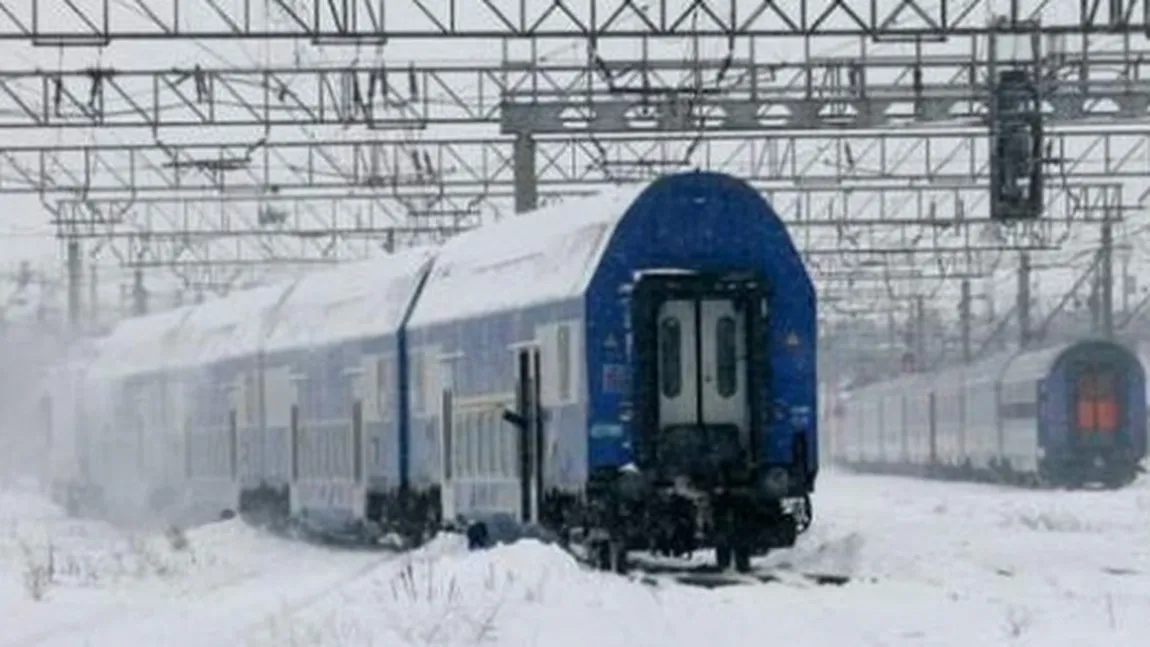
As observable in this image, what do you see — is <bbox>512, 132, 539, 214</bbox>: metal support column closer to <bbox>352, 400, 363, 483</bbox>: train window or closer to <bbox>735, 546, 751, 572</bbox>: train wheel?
<bbox>352, 400, 363, 483</bbox>: train window

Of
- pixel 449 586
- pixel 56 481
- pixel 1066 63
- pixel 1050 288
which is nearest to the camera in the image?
pixel 449 586

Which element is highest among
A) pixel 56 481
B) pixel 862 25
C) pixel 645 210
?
pixel 862 25

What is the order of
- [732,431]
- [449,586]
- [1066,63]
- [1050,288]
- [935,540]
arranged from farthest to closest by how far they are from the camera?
[1050,288] < [1066,63] < [935,540] < [732,431] < [449,586]

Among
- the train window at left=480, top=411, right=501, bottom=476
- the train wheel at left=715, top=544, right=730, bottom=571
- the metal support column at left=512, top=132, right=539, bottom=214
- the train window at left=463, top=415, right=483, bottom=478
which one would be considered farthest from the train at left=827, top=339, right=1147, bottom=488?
the train wheel at left=715, top=544, right=730, bottom=571

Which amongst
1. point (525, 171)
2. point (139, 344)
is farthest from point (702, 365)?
point (139, 344)

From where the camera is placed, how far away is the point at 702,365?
23.5 meters

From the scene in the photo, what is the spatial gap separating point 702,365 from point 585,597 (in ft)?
21.2

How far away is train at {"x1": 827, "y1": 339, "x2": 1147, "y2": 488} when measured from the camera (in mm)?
54594

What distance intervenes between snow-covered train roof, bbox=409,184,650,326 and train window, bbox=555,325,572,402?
34 cm

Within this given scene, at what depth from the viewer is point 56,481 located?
59.3 metres

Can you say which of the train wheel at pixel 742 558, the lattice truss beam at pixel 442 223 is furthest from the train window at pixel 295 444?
the lattice truss beam at pixel 442 223

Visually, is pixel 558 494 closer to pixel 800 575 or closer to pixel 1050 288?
pixel 800 575

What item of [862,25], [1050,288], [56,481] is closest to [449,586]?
A: [862,25]

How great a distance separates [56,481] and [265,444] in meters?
22.6
